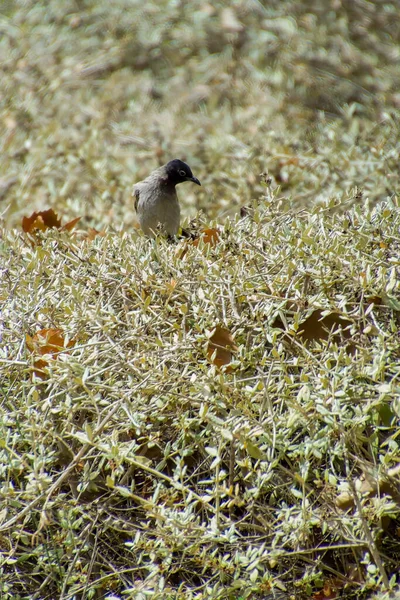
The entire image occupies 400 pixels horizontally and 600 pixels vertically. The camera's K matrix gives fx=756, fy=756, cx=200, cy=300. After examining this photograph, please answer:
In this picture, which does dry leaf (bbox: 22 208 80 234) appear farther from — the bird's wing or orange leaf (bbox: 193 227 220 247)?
the bird's wing

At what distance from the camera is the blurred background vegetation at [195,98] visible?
19.5 feet

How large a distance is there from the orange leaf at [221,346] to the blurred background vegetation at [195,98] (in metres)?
2.56

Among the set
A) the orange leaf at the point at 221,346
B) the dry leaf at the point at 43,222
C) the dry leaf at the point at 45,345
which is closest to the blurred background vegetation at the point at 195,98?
the dry leaf at the point at 43,222

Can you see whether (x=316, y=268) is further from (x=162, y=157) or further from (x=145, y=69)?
(x=145, y=69)

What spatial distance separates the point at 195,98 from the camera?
7.99 m

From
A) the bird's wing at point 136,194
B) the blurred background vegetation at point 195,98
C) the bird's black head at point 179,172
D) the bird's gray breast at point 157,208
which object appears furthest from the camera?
the blurred background vegetation at point 195,98

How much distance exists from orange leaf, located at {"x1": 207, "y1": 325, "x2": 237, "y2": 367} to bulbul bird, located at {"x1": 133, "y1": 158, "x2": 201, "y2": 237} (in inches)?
89.5

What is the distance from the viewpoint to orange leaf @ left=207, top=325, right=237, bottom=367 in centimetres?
290

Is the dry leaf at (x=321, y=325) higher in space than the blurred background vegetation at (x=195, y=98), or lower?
higher

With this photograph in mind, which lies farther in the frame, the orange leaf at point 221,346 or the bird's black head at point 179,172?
the bird's black head at point 179,172

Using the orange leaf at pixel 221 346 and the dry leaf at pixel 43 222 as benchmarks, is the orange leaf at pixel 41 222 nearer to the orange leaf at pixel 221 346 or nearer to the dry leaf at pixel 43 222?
the dry leaf at pixel 43 222

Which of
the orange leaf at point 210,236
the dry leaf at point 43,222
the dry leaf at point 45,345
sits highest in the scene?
the dry leaf at point 45,345

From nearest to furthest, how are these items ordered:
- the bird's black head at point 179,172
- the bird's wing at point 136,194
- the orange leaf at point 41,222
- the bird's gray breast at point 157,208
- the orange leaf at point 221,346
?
the orange leaf at point 221,346, the orange leaf at point 41,222, the bird's gray breast at point 157,208, the bird's black head at point 179,172, the bird's wing at point 136,194

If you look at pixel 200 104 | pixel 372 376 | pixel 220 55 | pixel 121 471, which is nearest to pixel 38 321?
pixel 121 471
